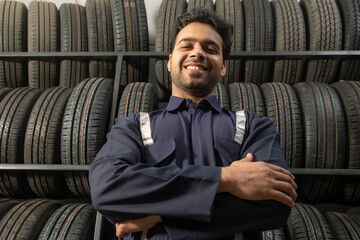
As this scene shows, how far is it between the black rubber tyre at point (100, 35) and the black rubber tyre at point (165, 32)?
0.51 meters

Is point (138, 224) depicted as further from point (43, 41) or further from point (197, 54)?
point (43, 41)

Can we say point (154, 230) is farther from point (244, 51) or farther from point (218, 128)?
point (244, 51)

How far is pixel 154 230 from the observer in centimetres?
100

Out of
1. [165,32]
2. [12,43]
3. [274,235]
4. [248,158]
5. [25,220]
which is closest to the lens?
[248,158]

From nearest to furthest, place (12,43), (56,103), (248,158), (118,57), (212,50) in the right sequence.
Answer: (248,158)
(212,50)
(56,103)
(118,57)
(12,43)

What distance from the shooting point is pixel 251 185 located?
0.95 meters

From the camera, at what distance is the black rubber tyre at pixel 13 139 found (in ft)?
6.44

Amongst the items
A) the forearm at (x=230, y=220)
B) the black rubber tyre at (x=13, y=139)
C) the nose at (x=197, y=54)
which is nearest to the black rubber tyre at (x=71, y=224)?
the black rubber tyre at (x=13, y=139)

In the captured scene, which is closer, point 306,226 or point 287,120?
point 306,226

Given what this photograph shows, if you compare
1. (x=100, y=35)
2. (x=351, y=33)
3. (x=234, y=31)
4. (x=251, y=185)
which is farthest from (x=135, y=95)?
(x=351, y=33)

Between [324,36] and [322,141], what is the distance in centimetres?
114

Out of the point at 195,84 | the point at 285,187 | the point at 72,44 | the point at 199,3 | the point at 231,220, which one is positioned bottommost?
the point at 231,220

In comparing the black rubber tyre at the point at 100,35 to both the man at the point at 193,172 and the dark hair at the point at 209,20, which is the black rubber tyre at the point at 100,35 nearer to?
the dark hair at the point at 209,20

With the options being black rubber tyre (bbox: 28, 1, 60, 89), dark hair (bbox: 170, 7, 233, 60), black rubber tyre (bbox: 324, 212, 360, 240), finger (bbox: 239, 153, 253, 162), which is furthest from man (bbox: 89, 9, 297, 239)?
black rubber tyre (bbox: 28, 1, 60, 89)
